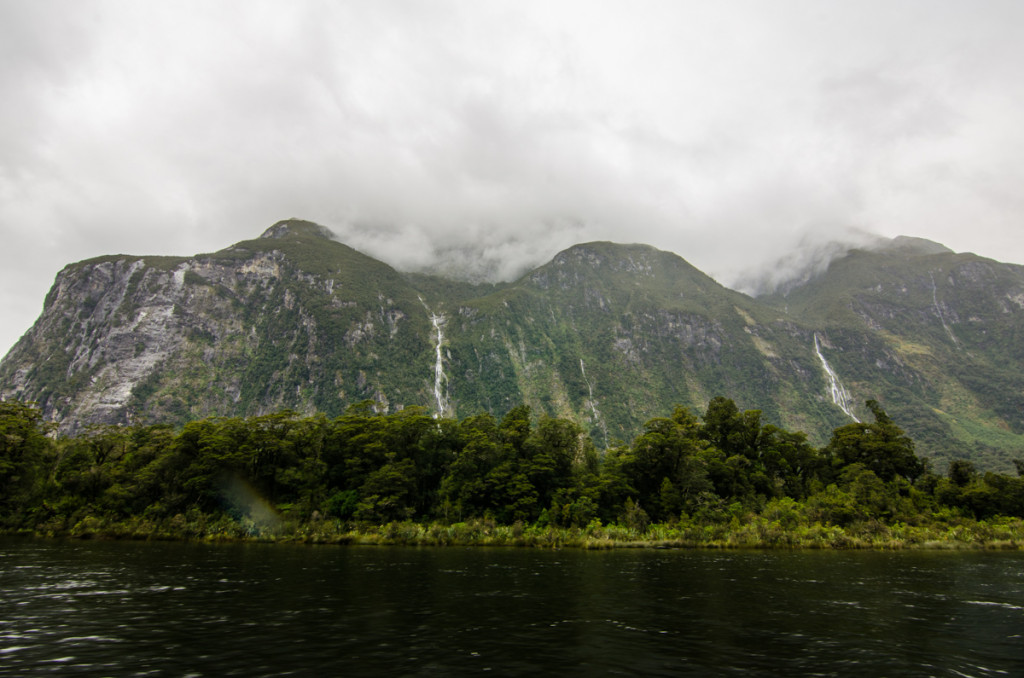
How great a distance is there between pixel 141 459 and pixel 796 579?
87938mm

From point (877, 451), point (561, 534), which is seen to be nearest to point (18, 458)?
point (561, 534)

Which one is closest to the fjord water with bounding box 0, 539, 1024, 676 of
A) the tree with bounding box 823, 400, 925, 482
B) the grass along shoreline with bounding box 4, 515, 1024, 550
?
the grass along shoreline with bounding box 4, 515, 1024, 550

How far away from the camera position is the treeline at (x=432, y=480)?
70.2 meters

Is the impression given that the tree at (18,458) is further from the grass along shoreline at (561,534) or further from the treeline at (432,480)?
the grass along shoreline at (561,534)

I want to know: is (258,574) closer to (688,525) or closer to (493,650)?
(493,650)

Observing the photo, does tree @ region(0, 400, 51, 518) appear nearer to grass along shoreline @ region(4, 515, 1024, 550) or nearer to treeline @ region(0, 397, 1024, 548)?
treeline @ region(0, 397, 1024, 548)

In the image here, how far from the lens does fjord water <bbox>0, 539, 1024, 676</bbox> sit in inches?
592

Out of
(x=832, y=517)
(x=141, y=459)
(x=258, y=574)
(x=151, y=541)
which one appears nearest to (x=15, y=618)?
(x=258, y=574)

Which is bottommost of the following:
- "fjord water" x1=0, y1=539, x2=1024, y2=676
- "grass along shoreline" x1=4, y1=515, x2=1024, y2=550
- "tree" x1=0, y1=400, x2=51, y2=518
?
"grass along shoreline" x1=4, y1=515, x2=1024, y2=550

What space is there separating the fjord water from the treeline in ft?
104

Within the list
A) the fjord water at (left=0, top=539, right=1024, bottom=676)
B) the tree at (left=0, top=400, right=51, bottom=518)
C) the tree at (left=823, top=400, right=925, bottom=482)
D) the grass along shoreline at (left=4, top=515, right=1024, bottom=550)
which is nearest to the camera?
the fjord water at (left=0, top=539, right=1024, bottom=676)

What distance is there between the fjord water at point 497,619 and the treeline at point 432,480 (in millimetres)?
31808

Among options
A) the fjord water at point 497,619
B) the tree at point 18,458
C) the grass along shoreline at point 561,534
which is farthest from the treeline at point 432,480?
the fjord water at point 497,619

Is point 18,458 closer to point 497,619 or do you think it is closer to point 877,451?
point 497,619
